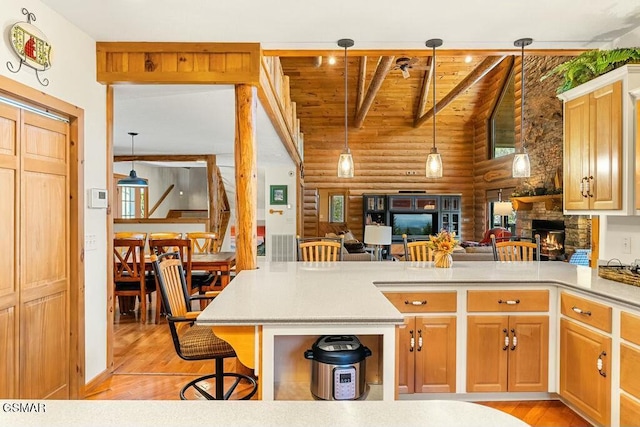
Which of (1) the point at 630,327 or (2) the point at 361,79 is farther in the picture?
(2) the point at 361,79

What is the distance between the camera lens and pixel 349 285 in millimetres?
2537

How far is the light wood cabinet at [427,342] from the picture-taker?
2662mm

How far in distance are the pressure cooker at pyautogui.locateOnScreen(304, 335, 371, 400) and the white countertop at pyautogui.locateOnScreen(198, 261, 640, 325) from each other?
0.53 ft

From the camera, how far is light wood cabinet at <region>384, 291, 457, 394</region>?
8.73 feet

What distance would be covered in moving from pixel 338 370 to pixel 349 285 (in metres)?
0.76

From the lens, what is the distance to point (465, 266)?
10.9 feet

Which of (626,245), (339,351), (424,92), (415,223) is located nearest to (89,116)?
(339,351)

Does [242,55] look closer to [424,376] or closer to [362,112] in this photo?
[424,376]

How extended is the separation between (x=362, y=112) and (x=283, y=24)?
6727 mm

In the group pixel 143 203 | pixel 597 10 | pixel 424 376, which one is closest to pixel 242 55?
pixel 597 10

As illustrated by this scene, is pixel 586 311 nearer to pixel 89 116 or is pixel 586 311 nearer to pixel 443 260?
pixel 443 260

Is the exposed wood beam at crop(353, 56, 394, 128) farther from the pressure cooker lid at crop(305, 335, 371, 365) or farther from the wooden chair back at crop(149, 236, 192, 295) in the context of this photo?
the pressure cooker lid at crop(305, 335, 371, 365)

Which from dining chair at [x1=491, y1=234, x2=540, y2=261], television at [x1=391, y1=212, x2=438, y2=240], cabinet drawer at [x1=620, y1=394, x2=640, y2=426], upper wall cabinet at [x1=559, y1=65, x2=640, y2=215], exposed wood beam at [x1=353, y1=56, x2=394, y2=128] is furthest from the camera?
television at [x1=391, y1=212, x2=438, y2=240]

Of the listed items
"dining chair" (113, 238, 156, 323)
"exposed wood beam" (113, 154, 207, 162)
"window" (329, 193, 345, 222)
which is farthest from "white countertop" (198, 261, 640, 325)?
"window" (329, 193, 345, 222)
